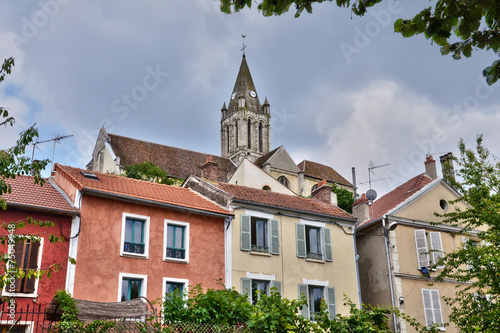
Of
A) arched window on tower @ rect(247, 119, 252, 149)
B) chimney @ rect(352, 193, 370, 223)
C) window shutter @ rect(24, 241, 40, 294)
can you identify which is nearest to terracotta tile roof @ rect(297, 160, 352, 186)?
arched window on tower @ rect(247, 119, 252, 149)

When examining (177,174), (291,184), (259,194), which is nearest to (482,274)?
(259,194)

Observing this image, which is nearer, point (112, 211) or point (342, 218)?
point (112, 211)

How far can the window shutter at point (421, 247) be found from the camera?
25.2 m

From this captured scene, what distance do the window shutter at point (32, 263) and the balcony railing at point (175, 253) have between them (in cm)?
445

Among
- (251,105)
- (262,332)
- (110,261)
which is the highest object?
(251,105)

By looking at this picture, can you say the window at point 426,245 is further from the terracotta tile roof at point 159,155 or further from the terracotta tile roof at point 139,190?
the terracotta tile roof at point 159,155

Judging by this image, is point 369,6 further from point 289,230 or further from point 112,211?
point 289,230

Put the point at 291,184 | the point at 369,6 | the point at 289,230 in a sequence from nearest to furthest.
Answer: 1. the point at 369,6
2. the point at 289,230
3. the point at 291,184

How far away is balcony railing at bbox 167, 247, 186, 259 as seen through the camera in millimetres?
20625

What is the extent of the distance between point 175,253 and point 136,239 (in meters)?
1.49

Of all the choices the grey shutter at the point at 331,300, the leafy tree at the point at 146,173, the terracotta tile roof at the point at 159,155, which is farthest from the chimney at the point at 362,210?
the terracotta tile roof at the point at 159,155

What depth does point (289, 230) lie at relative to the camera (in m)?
23.4

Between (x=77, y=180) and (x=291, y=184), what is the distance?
43856 millimetres

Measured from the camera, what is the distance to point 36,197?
63.2 feet
